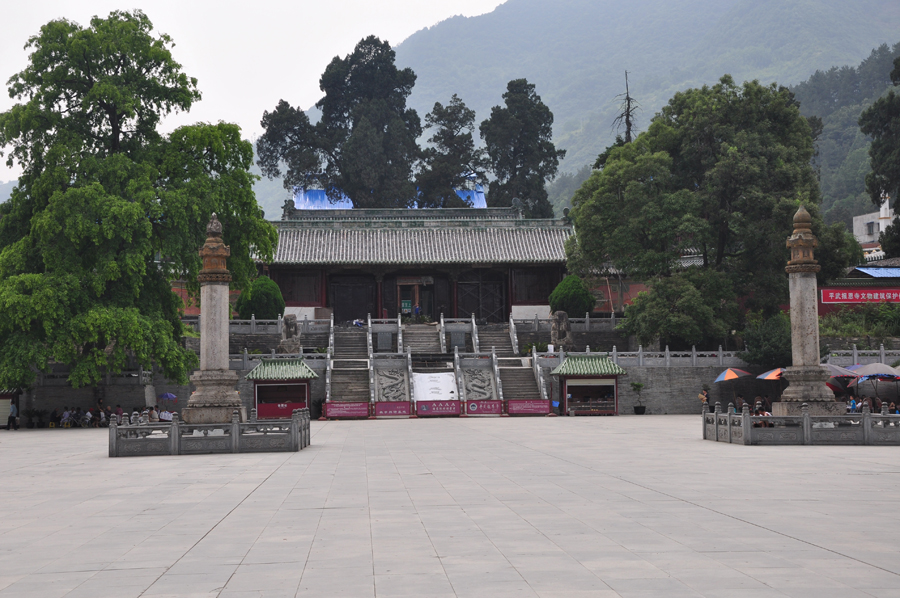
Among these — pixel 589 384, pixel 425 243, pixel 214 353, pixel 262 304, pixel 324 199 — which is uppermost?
pixel 324 199

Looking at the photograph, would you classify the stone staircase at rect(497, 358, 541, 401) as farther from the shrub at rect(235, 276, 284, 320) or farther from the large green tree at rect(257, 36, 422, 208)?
the large green tree at rect(257, 36, 422, 208)

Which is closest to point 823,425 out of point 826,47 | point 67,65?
point 67,65

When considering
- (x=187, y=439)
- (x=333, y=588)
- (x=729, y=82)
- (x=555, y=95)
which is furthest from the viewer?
(x=555, y=95)

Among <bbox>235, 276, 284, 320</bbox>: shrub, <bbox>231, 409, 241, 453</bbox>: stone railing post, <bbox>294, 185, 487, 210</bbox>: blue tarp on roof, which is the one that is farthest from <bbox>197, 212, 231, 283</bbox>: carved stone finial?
<bbox>294, 185, 487, 210</bbox>: blue tarp on roof

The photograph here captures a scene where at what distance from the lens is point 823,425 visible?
64.2 ft

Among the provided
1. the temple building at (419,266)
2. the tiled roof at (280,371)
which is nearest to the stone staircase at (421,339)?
the temple building at (419,266)

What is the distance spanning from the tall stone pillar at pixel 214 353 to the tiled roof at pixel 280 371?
37.0 feet

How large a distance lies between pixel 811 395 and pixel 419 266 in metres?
29.5

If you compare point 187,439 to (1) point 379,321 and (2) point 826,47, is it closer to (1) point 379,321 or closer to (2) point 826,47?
(1) point 379,321

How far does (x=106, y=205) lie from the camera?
27.8 meters

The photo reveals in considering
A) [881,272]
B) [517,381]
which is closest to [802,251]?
[517,381]

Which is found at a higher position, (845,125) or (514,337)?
(845,125)

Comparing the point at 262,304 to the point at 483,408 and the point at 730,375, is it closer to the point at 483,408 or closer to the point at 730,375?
the point at 483,408

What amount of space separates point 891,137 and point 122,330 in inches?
1529
